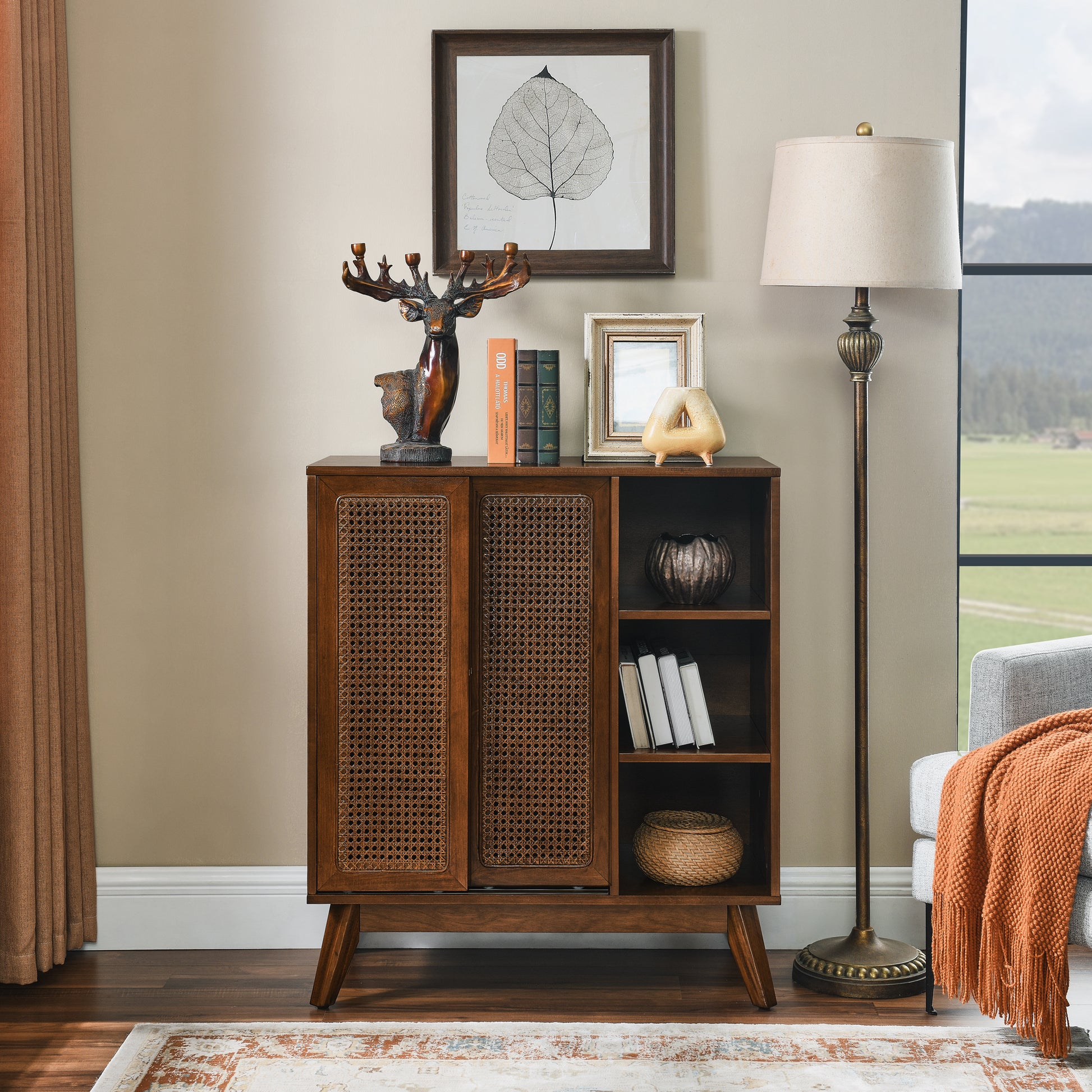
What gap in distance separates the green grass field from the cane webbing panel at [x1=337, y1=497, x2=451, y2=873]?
593 centimetres

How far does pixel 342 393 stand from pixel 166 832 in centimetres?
109

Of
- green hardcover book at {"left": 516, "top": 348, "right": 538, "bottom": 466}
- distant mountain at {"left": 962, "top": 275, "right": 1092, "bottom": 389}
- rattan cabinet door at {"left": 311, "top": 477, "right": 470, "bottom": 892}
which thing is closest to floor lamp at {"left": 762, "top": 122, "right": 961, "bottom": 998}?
green hardcover book at {"left": 516, "top": 348, "right": 538, "bottom": 466}

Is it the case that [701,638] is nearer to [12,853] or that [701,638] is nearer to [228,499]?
[228,499]

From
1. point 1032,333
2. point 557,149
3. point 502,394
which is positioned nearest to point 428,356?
point 502,394

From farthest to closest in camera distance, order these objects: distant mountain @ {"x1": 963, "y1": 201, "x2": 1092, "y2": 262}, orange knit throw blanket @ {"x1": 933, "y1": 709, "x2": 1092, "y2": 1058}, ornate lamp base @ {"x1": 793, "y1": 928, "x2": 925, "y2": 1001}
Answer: distant mountain @ {"x1": 963, "y1": 201, "x2": 1092, "y2": 262}, ornate lamp base @ {"x1": 793, "y1": 928, "x2": 925, "y2": 1001}, orange knit throw blanket @ {"x1": 933, "y1": 709, "x2": 1092, "y2": 1058}

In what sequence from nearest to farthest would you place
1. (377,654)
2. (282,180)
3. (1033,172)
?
1. (377,654)
2. (282,180)
3. (1033,172)

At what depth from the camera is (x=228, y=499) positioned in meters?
2.53

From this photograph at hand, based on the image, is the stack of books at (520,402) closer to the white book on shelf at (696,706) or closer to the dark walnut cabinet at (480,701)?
the dark walnut cabinet at (480,701)

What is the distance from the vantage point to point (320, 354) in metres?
2.51

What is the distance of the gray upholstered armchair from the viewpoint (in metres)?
2.04

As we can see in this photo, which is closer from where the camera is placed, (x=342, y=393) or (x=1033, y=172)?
(x=342, y=393)

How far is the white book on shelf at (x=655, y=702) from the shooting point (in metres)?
2.23

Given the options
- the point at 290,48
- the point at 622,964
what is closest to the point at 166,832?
the point at 622,964

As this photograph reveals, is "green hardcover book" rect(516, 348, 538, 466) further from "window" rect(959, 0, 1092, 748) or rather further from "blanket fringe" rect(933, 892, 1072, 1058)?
"window" rect(959, 0, 1092, 748)
